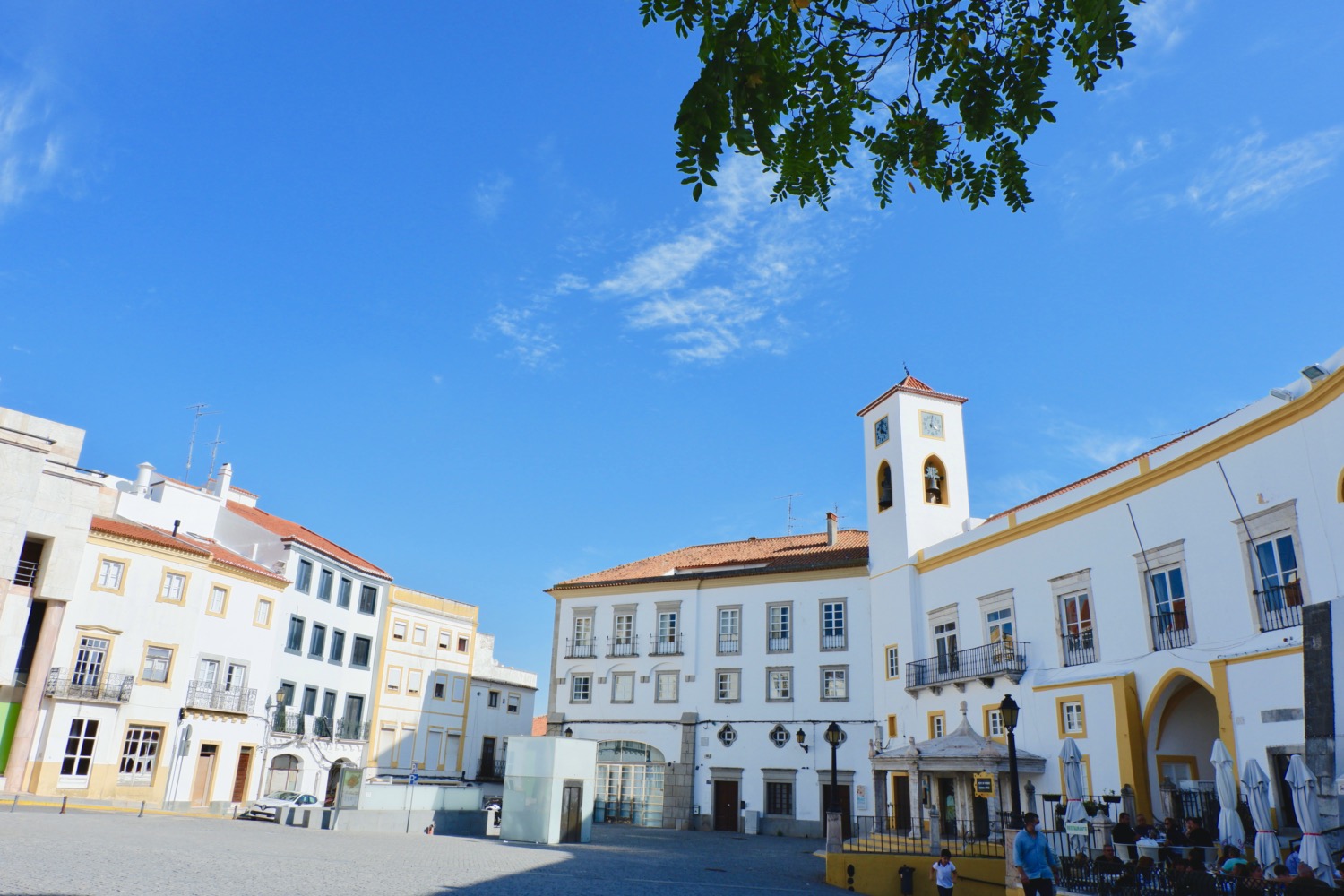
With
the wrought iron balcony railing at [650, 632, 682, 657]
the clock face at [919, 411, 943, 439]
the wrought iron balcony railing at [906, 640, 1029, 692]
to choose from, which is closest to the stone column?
Answer: the wrought iron balcony railing at [650, 632, 682, 657]

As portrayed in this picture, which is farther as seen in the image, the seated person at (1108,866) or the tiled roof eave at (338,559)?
the tiled roof eave at (338,559)

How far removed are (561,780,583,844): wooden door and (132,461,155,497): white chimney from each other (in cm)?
2046

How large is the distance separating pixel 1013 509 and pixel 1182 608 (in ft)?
22.5

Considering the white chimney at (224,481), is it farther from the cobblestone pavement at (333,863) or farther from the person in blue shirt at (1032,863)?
the person in blue shirt at (1032,863)

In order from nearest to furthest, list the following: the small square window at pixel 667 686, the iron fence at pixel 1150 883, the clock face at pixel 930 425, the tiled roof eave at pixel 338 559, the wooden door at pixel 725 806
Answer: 1. the iron fence at pixel 1150 883
2. the clock face at pixel 930 425
3. the wooden door at pixel 725 806
4. the tiled roof eave at pixel 338 559
5. the small square window at pixel 667 686

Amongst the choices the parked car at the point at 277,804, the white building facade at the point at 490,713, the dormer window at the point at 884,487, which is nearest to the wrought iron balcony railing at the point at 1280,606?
the dormer window at the point at 884,487

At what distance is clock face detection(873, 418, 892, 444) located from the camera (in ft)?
112

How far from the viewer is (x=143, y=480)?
35.1m

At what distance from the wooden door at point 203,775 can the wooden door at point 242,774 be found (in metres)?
1.29

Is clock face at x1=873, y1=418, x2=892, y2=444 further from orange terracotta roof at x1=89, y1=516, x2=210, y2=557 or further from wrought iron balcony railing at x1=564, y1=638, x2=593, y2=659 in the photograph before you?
orange terracotta roof at x1=89, y1=516, x2=210, y2=557

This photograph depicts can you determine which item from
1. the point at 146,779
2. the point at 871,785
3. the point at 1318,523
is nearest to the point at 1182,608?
the point at 1318,523

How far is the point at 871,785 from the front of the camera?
33.0m

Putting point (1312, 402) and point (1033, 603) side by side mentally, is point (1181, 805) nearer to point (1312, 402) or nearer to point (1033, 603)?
point (1033, 603)

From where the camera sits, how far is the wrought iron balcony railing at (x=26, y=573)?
2777cm
